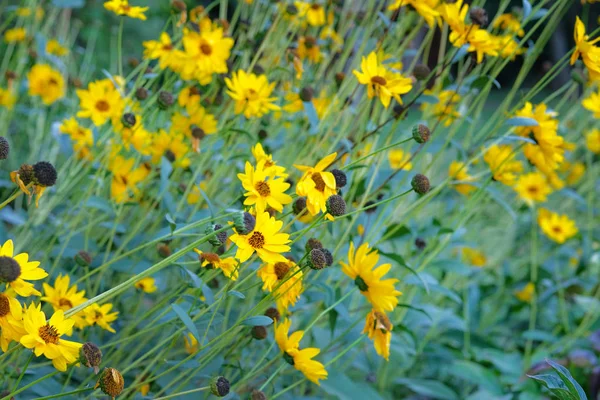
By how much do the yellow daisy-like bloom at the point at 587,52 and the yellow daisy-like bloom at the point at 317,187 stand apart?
51 centimetres

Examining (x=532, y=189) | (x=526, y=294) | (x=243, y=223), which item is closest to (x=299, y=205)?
(x=243, y=223)

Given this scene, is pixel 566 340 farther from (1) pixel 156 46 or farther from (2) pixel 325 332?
(1) pixel 156 46

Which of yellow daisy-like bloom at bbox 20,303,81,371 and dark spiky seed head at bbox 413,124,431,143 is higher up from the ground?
dark spiky seed head at bbox 413,124,431,143

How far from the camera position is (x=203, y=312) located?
3.04ft

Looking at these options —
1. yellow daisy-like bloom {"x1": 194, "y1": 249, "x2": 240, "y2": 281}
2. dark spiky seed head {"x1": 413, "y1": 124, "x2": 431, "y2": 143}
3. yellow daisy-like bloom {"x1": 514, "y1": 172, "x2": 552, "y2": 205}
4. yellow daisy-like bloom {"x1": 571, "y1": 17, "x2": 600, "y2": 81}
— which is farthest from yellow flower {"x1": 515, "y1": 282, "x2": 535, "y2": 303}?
yellow daisy-like bloom {"x1": 194, "y1": 249, "x2": 240, "y2": 281}

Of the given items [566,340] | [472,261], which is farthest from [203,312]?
[472,261]

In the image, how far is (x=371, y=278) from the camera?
3.36ft

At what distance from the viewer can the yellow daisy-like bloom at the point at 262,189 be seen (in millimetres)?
875

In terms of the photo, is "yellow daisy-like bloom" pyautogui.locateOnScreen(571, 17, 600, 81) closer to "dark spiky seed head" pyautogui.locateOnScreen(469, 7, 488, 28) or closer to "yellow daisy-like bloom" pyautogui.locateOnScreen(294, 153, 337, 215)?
"dark spiky seed head" pyautogui.locateOnScreen(469, 7, 488, 28)

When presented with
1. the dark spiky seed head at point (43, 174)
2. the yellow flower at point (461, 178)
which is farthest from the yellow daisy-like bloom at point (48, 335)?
the yellow flower at point (461, 178)

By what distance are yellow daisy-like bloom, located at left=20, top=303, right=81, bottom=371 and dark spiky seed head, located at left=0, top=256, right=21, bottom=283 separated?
0.08m

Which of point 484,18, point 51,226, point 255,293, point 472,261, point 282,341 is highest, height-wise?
point 484,18

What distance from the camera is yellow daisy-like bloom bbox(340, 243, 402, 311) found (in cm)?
100

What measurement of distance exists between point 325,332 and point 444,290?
0.27 m
